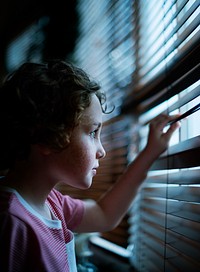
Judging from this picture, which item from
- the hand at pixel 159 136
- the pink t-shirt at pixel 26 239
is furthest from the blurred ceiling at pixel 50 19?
the pink t-shirt at pixel 26 239

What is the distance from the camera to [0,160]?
715mm

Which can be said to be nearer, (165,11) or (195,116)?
(195,116)

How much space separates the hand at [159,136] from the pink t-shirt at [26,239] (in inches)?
13.3

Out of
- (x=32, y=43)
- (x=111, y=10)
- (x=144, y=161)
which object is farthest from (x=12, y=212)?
(x=32, y=43)

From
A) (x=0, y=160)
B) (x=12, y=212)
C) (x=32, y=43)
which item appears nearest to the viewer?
(x=12, y=212)

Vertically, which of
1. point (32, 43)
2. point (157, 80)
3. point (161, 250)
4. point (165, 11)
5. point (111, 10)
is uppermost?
point (32, 43)

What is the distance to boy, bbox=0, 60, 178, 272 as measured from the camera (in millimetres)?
599

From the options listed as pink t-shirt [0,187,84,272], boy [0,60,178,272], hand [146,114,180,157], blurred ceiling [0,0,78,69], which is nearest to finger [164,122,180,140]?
hand [146,114,180,157]

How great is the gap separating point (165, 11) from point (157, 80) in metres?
0.21

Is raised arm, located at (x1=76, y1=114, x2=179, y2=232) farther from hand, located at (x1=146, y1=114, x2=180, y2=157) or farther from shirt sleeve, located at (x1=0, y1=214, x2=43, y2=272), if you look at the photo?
shirt sleeve, located at (x1=0, y1=214, x2=43, y2=272)

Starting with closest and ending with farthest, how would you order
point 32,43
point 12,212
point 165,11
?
point 12,212, point 165,11, point 32,43

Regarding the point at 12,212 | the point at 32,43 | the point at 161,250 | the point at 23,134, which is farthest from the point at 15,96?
the point at 32,43

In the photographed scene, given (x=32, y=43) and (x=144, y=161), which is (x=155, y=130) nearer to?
(x=144, y=161)

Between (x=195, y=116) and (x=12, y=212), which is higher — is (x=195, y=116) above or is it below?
above
